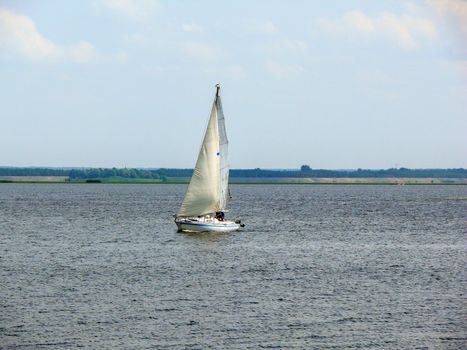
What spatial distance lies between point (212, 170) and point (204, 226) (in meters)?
6.18

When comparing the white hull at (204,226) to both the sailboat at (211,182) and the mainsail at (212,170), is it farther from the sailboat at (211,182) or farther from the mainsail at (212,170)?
the mainsail at (212,170)

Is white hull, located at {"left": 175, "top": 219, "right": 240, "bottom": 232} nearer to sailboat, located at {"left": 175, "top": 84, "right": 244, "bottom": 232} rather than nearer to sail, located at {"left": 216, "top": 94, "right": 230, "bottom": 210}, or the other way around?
sailboat, located at {"left": 175, "top": 84, "right": 244, "bottom": 232}

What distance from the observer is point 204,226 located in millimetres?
96438

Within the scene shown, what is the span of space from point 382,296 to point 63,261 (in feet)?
97.6

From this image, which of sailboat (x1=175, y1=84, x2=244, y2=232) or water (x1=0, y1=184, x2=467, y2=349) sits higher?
sailboat (x1=175, y1=84, x2=244, y2=232)

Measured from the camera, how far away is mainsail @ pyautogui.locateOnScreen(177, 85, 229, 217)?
313 ft

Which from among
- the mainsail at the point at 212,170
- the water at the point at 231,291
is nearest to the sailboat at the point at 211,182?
the mainsail at the point at 212,170

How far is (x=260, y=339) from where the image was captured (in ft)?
149

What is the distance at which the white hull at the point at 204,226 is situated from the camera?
96.5 m

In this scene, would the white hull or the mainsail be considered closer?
the mainsail

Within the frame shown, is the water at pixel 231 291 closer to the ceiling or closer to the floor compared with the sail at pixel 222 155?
closer to the floor

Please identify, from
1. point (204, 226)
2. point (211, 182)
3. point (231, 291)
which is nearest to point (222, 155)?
point (211, 182)

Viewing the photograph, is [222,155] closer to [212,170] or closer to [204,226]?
[212,170]

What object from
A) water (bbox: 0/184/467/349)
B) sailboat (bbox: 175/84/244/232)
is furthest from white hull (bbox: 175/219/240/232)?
water (bbox: 0/184/467/349)
